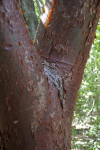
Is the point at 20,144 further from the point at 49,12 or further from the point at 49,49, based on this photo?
the point at 49,12

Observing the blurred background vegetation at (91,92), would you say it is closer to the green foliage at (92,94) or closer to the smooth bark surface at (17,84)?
the green foliage at (92,94)

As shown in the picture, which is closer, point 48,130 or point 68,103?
point 48,130

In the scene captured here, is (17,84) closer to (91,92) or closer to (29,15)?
(29,15)

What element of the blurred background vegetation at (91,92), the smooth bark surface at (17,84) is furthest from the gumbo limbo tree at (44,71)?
the blurred background vegetation at (91,92)

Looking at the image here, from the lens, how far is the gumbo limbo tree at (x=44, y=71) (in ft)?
2.37

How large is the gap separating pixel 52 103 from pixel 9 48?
1.03ft

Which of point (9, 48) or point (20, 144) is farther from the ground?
point (9, 48)

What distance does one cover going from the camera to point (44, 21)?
39.1 inches

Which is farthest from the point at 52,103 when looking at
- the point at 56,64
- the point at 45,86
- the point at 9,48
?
the point at 9,48

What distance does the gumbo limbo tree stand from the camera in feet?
2.37

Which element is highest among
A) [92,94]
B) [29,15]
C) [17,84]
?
[29,15]

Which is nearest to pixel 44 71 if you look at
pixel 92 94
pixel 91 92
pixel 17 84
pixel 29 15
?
pixel 17 84

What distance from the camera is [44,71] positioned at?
852mm

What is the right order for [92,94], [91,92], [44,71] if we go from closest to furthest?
[44,71]
[92,94]
[91,92]
